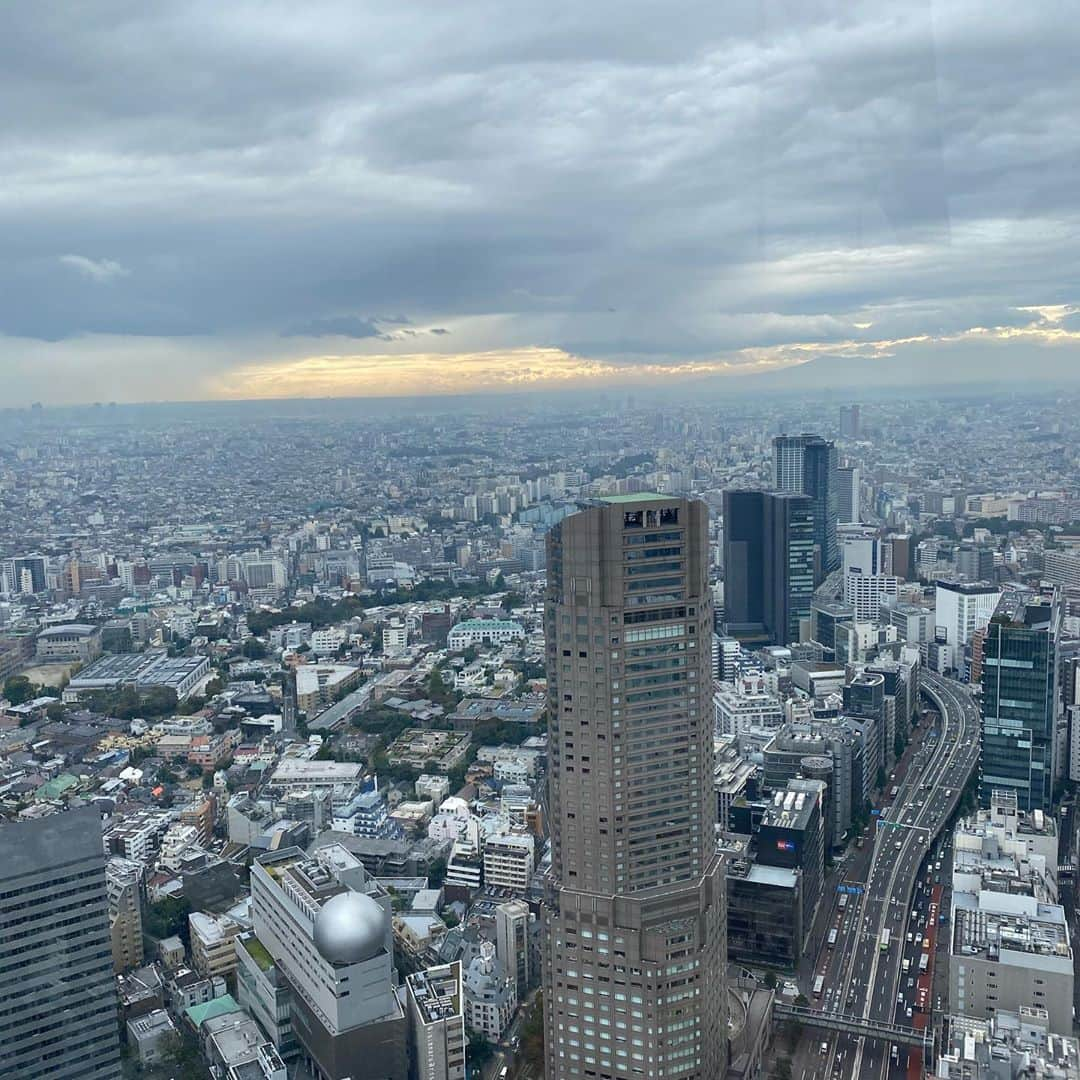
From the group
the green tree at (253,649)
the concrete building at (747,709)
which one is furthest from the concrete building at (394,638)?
the concrete building at (747,709)

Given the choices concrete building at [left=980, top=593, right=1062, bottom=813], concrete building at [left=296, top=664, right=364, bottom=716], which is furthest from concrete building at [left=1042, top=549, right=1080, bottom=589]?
concrete building at [left=296, top=664, right=364, bottom=716]

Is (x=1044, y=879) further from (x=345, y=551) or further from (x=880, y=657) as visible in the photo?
(x=345, y=551)

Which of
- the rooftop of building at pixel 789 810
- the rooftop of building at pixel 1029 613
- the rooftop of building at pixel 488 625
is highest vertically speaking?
Result: the rooftop of building at pixel 1029 613

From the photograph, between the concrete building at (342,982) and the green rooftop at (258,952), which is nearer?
the concrete building at (342,982)

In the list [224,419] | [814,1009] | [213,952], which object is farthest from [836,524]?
[213,952]

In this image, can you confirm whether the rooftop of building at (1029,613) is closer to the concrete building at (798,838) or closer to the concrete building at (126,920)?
the concrete building at (798,838)
